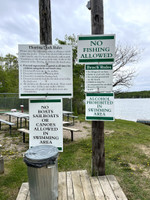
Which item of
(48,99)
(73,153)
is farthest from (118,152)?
(48,99)

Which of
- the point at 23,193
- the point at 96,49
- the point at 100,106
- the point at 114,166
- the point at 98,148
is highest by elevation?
the point at 96,49

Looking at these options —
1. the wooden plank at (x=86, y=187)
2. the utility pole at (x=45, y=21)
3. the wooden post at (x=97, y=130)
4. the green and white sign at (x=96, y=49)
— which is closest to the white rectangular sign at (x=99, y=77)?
the green and white sign at (x=96, y=49)

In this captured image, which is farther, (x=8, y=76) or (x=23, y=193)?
(x=8, y=76)

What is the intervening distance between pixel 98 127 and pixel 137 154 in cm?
275

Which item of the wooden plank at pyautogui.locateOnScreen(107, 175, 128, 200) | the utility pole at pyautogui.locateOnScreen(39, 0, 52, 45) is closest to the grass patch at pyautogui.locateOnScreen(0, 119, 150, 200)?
the wooden plank at pyautogui.locateOnScreen(107, 175, 128, 200)

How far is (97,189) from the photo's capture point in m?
2.61

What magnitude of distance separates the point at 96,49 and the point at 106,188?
237 centimetres

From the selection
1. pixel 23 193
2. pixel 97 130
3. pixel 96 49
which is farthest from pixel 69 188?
pixel 96 49

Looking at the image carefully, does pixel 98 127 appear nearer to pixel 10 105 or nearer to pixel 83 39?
pixel 83 39

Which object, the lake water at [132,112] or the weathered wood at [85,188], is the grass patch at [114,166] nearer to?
the weathered wood at [85,188]

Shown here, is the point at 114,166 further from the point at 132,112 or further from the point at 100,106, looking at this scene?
the point at 132,112

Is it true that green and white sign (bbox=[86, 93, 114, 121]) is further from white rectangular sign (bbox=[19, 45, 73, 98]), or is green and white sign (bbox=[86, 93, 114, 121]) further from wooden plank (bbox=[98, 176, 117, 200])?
wooden plank (bbox=[98, 176, 117, 200])

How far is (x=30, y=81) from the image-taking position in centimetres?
272

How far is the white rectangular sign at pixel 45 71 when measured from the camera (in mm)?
2699
